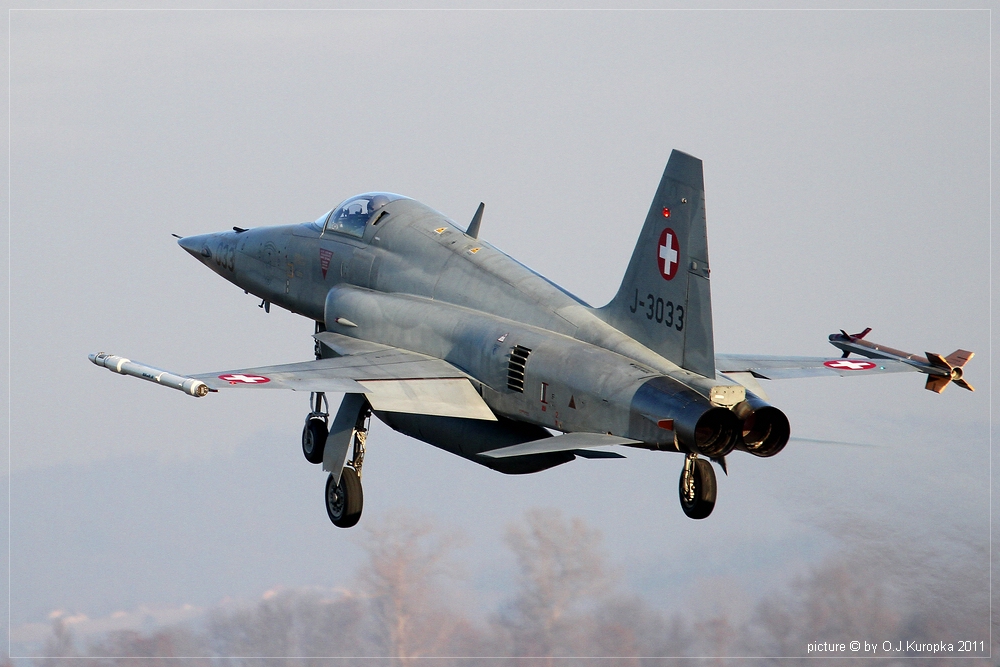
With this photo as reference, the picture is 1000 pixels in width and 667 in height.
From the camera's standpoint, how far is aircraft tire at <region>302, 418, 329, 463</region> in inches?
950

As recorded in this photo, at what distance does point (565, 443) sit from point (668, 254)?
2559 millimetres

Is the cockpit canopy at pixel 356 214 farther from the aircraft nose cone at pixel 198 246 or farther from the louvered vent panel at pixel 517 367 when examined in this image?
the louvered vent panel at pixel 517 367

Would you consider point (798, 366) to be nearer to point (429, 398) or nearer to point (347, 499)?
point (429, 398)

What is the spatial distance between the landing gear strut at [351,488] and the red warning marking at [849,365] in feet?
21.0

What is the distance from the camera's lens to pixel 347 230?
82.3 ft

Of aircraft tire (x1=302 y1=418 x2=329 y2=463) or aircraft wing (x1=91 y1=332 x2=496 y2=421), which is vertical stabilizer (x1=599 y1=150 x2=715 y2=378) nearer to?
aircraft wing (x1=91 y1=332 x2=496 y2=421)

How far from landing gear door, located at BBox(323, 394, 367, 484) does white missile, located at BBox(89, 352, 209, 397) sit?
338 cm

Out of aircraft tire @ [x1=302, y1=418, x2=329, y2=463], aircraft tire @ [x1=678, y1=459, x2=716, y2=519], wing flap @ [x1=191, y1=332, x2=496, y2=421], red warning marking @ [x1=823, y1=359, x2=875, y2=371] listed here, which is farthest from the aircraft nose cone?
aircraft tire @ [x1=678, y1=459, x2=716, y2=519]

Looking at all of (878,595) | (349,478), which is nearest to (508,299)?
(349,478)

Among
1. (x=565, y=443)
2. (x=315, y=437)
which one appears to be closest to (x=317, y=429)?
(x=315, y=437)

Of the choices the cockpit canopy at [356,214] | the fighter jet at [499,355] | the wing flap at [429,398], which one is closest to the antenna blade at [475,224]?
the fighter jet at [499,355]

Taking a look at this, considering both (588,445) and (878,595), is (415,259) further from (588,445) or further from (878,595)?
(878,595)

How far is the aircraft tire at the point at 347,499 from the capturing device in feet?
Result: 74.4

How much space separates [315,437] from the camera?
24.2 metres
